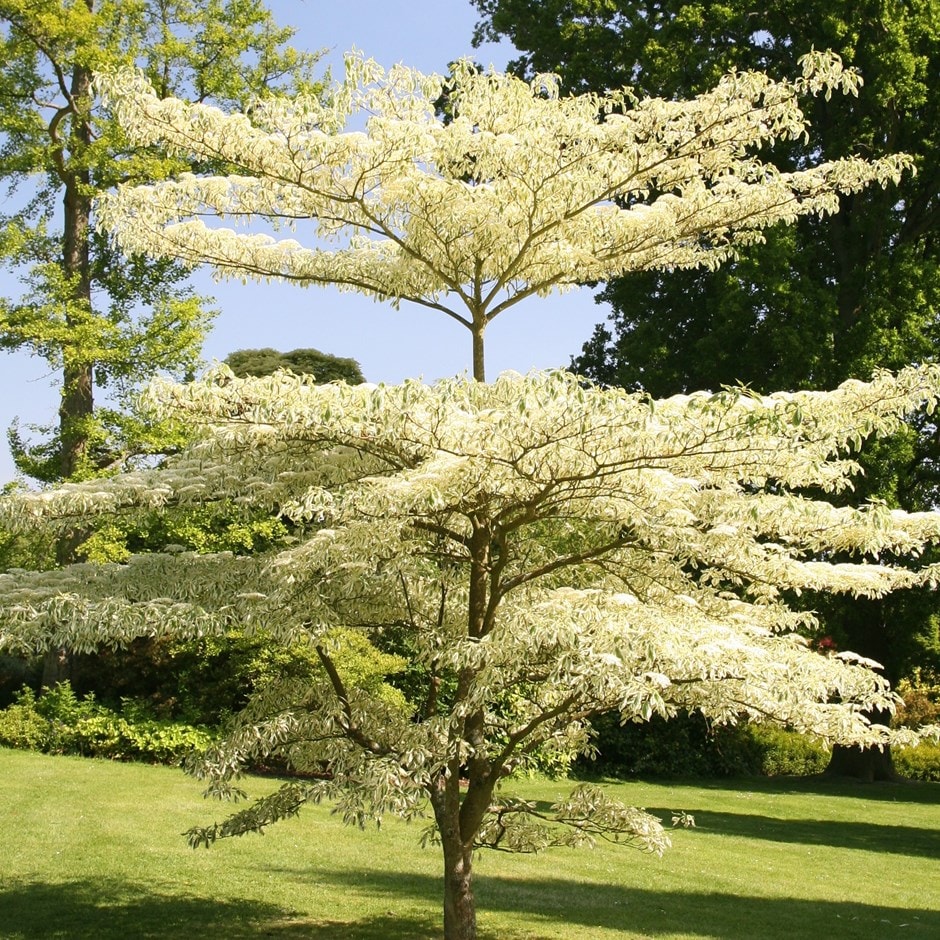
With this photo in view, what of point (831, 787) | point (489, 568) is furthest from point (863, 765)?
point (489, 568)

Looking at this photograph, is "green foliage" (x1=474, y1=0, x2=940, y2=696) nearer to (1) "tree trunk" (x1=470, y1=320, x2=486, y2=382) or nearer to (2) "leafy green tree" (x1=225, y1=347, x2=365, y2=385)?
(2) "leafy green tree" (x1=225, y1=347, x2=365, y2=385)

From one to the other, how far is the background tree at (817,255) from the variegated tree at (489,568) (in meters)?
9.48

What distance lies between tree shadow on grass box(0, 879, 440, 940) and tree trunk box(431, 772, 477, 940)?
1064mm

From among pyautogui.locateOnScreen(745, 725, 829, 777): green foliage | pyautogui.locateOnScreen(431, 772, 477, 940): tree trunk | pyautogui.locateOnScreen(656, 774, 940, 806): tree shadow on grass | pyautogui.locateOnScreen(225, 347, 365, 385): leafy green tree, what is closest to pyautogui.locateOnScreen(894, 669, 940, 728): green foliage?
pyautogui.locateOnScreen(656, 774, 940, 806): tree shadow on grass

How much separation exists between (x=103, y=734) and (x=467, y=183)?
10.6m

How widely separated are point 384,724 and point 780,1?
49.0ft

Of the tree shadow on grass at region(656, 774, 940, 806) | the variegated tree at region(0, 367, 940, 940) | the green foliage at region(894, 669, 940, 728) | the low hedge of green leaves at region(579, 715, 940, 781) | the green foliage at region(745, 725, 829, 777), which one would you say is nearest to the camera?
the variegated tree at region(0, 367, 940, 940)

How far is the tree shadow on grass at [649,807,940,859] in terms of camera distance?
12.7 metres

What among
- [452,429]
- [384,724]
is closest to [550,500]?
[452,429]

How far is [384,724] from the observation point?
6.59 metres

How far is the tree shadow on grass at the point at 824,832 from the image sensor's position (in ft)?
41.8

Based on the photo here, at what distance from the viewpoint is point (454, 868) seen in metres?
6.40

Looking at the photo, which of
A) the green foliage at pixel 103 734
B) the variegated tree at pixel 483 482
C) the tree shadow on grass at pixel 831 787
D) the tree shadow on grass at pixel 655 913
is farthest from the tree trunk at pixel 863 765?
the variegated tree at pixel 483 482

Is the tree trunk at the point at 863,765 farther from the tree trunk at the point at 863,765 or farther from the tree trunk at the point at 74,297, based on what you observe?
the tree trunk at the point at 74,297
